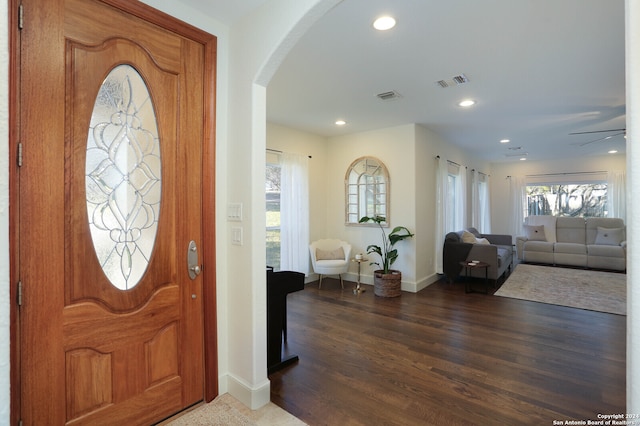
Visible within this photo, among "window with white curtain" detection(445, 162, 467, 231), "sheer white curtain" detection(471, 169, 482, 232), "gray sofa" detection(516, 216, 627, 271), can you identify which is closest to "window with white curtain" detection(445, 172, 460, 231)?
"window with white curtain" detection(445, 162, 467, 231)

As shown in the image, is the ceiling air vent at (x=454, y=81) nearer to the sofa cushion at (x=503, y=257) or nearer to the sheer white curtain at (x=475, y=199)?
the sofa cushion at (x=503, y=257)

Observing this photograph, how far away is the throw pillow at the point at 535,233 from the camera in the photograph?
7219mm

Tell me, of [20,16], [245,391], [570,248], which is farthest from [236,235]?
[570,248]

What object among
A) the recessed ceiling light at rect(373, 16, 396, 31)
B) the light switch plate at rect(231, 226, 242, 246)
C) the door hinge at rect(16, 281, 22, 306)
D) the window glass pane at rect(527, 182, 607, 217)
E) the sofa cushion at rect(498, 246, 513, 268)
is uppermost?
the recessed ceiling light at rect(373, 16, 396, 31)

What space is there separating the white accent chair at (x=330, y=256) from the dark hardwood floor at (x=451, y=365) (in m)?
0.86

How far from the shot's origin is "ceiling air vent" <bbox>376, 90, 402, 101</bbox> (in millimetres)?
3564

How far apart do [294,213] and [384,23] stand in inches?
129

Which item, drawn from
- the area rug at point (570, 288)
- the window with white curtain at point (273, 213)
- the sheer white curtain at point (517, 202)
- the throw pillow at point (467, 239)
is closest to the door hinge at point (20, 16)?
the window with white curtain at point (273, 213)

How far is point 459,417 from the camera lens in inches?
76.0

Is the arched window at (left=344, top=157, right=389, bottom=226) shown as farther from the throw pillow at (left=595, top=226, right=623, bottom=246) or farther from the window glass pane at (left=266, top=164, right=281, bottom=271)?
the throw pillow at (left=595, top=226, right=623, bottom=246)

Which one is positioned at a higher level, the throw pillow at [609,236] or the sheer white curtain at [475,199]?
the sheer white curtain at [475,199]

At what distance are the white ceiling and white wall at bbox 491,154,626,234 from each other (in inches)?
136

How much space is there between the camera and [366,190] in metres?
5.39

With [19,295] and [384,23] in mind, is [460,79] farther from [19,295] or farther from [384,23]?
[19,295]
